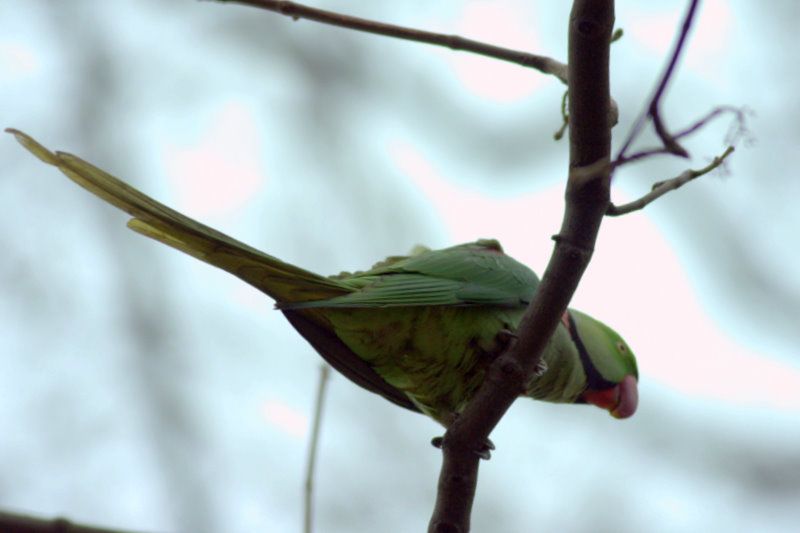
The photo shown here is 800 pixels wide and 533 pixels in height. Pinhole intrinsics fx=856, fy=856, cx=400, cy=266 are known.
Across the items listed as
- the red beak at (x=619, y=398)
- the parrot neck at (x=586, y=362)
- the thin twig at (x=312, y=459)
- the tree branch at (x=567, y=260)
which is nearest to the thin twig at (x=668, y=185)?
the tree branch at (x=567, y=260)

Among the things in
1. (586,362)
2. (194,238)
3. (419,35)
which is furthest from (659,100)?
(586,362)

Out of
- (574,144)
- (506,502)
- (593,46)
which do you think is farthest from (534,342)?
(506,502)

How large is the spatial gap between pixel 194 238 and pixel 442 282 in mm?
1069

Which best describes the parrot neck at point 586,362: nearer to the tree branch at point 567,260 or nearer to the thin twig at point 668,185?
the tree branch at point 567,260

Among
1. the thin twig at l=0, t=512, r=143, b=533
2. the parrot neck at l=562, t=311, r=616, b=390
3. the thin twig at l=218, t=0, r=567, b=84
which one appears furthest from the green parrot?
the thin twig at l=0, t=512, r=143, b=533

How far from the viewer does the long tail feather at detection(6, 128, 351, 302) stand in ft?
7.99

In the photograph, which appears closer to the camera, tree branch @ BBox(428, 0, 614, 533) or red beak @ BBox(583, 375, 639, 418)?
tree branch @ BBox(428, 0, 614, 533)

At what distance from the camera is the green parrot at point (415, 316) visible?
2.97 meters

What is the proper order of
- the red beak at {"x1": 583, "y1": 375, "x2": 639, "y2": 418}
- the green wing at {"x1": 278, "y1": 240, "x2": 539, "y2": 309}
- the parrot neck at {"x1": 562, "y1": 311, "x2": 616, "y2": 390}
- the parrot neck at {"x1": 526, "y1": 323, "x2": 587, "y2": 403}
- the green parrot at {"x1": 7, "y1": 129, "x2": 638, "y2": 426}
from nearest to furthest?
the green parrot at {"x1": 7, "y1": 129, "x2": 638, "y2": 426}, the green wing at {"x1": 278, "y1": 240, "x2": 539, "y2": 309}, the parrot neck at {"x1": 526, "y1": 323, "x2": 587, "y2": 403}, the parrot neck at {"x1": 562, "y1": 311, "x2": 616, "y2": 390}, the red beak at {"x1": 583, "y1": 375, "x2": 639, "y2": 418}

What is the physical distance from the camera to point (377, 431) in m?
8.93

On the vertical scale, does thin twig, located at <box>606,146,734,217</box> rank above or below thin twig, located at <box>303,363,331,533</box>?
above

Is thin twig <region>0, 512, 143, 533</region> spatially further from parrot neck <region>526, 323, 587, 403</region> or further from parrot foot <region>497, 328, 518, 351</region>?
parrot neck <region>526, 323, 587, 403</region>

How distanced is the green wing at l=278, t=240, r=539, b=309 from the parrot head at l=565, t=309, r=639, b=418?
516 mm

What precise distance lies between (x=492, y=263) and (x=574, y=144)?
1.37 meters
